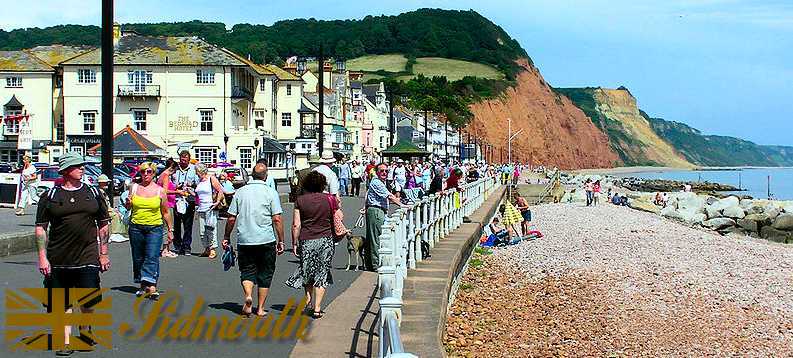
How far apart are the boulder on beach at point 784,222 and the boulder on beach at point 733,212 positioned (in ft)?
10.6

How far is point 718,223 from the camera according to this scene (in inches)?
1881

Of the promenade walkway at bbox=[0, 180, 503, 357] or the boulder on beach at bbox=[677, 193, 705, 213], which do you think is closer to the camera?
the promenade walkway at bbox=[0, 180, 503, 357]

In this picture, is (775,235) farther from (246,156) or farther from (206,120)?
(206,120)

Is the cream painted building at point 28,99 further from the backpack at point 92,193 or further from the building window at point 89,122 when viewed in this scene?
the backpack at point 92,193

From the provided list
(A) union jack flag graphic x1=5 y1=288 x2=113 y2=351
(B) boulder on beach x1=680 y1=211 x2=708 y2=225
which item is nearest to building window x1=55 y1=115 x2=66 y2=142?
(B) boulder on beach x1=680 y1=211 x2=708 y2=225

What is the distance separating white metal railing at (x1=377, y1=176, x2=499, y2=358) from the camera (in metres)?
6.03

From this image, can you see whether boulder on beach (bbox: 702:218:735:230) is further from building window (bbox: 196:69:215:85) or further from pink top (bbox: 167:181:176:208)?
pink top (bbox: 167:181:176:208)

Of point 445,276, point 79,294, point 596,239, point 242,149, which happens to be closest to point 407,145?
point 596,239

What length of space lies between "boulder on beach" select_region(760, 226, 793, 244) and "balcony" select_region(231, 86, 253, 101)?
32.2 metres

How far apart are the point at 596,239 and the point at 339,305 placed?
71.1ft

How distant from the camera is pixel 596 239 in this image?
3145 centimetres

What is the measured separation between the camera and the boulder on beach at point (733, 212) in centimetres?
4975

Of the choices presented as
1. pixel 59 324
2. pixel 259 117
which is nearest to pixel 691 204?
pixel 259 117

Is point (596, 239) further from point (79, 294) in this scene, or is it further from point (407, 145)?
point (79, 294)
